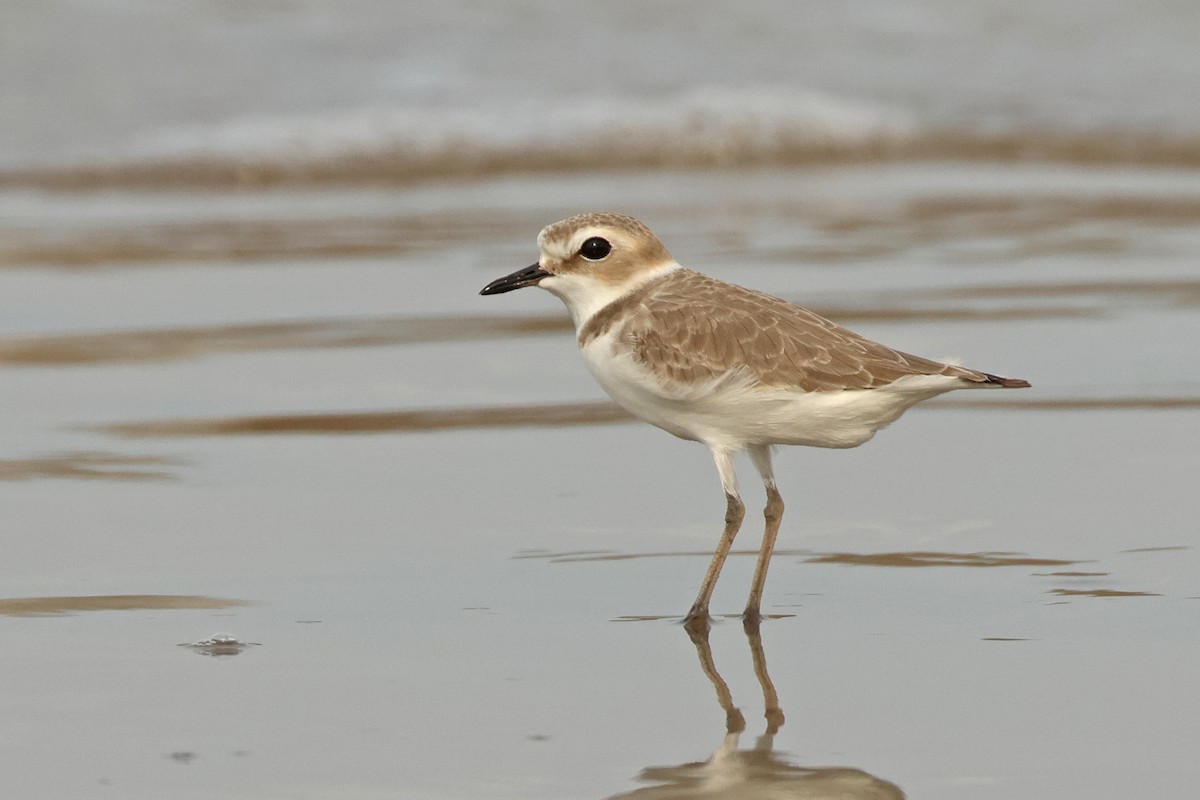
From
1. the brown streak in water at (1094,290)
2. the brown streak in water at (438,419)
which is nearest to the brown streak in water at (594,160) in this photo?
the brown streak in water at (1094,290)

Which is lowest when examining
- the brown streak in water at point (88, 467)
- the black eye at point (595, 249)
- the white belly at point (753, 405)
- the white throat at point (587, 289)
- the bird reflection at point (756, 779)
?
the bird reflection at point (756, 779)

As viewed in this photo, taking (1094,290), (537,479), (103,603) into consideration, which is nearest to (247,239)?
(1094,290)

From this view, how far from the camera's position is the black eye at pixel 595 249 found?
14.1 ft

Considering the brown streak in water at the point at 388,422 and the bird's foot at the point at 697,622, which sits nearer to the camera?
the bird's foot at the point at 697,622

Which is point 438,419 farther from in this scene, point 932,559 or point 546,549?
point 932,559

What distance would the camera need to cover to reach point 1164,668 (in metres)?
3.45

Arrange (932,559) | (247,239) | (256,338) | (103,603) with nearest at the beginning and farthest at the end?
1. (103,603)
2. (932,559)
3. (256,338)
4. (247,239)

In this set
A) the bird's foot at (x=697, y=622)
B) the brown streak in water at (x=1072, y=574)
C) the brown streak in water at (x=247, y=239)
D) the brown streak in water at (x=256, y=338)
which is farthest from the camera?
the brown streak in water at (x=247, y=239)

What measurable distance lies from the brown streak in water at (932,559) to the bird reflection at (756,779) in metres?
1.16

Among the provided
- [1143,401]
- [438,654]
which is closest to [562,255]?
[438,654]

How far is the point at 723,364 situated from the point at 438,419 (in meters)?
2.01

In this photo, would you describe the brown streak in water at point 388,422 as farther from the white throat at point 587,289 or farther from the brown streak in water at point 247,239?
the brown streak in water at point 247,239

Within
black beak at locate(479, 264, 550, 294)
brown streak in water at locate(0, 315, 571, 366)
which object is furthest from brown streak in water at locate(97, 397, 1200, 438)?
black beak at locate(479, 264, 550, 294)

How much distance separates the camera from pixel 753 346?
4066 millimetres
